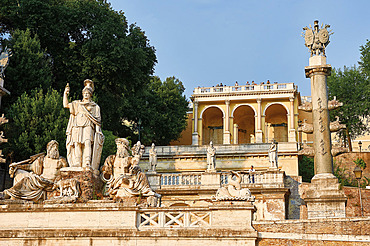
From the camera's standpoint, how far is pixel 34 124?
2480cm

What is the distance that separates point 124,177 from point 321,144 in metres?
10.7

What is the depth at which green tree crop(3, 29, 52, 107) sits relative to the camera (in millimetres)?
26859

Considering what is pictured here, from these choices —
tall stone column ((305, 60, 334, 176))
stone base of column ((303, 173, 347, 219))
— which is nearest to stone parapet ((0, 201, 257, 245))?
stone base of column ((303, 173, 347, 219))

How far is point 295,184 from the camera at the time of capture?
86.9 ft

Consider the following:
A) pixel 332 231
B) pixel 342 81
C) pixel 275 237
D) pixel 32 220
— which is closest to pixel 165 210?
pixel 275 237

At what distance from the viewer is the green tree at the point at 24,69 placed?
26.9 metres

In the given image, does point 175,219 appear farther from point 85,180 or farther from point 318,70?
point 318,70

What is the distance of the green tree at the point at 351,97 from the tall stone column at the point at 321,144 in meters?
21.8

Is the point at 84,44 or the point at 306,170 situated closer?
the point at 84,44

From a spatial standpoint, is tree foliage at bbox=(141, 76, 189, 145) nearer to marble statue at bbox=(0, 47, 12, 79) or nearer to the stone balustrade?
the stone balustrade

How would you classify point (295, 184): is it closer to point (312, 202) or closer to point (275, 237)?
point (312, 202)

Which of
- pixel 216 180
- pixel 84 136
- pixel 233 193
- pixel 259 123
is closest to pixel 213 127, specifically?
pixel 259 123

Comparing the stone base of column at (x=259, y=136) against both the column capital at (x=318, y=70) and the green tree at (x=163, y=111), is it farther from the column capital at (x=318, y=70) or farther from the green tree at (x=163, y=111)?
the column capital at (x=318, y=70)

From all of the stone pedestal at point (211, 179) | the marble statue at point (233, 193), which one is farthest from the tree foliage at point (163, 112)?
the marble statue at point (233, 193)
